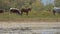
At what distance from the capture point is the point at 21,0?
28.5 meters

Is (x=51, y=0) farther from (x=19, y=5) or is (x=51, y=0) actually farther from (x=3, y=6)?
(x=3, y=6)

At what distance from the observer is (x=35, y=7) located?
2522 centimetres

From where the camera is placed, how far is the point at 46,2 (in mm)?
26062

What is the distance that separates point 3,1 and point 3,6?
935mm

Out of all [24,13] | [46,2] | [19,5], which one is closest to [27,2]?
[19,5]

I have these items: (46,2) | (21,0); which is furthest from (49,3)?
(21,0)

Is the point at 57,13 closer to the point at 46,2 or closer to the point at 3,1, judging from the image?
the point at 46,2

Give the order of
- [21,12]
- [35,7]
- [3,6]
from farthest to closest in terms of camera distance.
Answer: [3,6]
[35,7]
[21,12]

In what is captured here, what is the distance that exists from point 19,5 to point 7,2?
1.75 meters

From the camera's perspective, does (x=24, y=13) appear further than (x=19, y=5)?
No

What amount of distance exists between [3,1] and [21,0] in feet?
8.61

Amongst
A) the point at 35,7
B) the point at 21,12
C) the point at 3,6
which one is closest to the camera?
the point at 21,12

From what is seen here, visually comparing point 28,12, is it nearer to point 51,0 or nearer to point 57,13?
point 57,13

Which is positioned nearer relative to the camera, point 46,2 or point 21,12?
point 21,12
